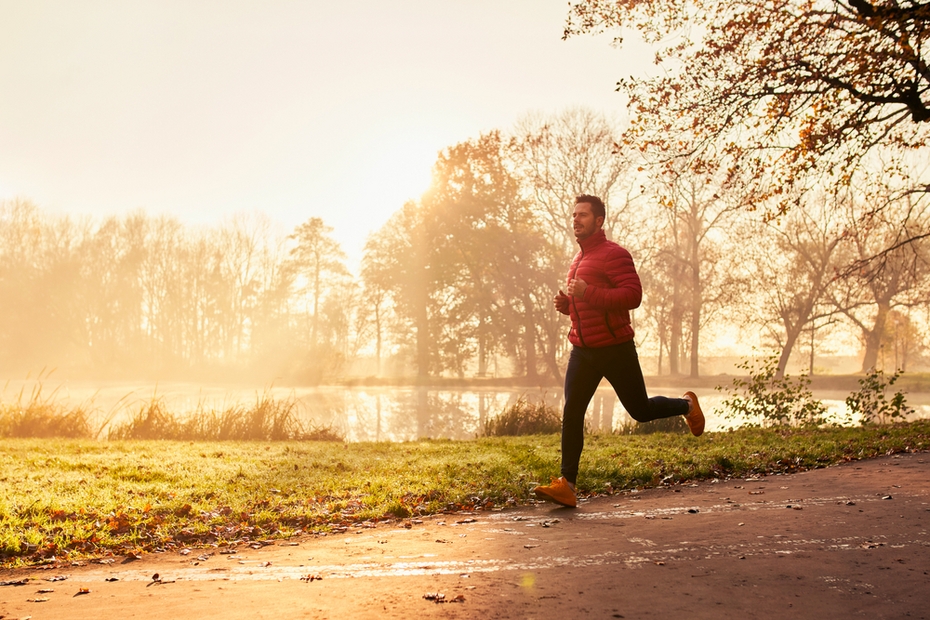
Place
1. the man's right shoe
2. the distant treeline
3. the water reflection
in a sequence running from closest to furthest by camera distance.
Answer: the man's right shoe
the water reflection
the distant treeline

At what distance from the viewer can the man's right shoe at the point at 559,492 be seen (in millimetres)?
5832

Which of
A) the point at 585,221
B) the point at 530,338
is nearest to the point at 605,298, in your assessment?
the point at 585,221

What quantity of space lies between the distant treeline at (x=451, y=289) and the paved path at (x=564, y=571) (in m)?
24.4

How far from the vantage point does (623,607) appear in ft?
10.6

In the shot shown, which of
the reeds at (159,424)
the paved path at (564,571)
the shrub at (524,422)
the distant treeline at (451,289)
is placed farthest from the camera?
the distant treeline at (451,289)

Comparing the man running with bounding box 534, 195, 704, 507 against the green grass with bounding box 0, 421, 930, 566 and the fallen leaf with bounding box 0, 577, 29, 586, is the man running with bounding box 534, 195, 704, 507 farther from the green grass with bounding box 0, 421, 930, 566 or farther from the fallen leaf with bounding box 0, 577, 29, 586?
the fallen leaf with bounding box 0, 577, 29, 586

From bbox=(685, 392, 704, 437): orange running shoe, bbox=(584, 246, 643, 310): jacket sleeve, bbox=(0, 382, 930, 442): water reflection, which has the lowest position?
bbox=(0, 382, 930, 442): water reflection

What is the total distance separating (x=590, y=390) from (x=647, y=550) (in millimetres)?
1575

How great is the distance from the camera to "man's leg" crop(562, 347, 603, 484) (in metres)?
5.58

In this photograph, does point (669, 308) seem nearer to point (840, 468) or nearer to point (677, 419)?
point (677, 419)

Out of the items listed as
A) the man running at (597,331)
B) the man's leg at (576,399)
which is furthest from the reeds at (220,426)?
the man running at (597,331)

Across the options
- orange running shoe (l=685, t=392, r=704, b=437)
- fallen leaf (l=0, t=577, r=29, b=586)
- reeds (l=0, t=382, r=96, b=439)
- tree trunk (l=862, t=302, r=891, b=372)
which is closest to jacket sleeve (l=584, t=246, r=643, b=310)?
orange running shoe (l=685, t=392, r=704, b=437)

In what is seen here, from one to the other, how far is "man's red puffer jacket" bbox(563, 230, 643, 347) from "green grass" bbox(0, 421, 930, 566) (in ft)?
6.56

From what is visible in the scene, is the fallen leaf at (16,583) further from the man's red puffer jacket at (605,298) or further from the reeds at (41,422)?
the reeds at (41,422)
